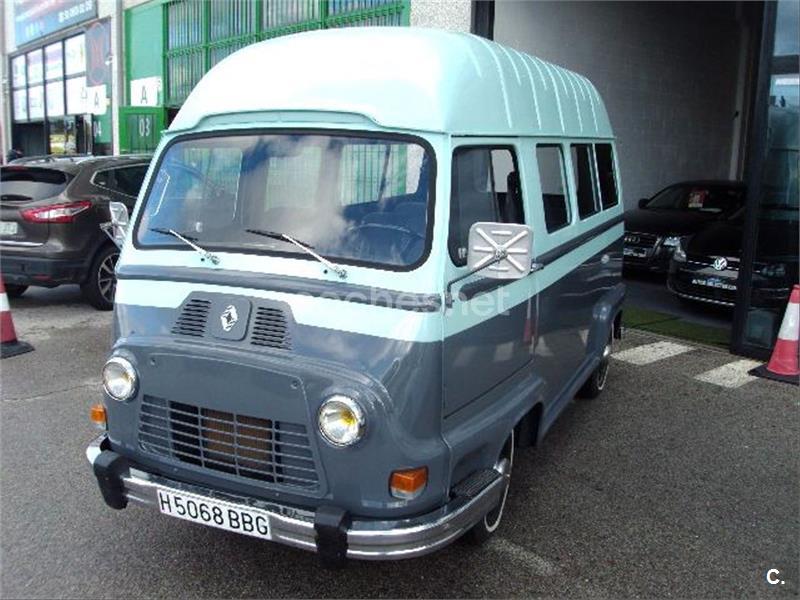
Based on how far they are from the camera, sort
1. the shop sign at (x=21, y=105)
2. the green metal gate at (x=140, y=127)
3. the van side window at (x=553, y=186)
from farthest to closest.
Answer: the shop sign at (x=21, y=105), the green metal gate at (x=140, y=127), the van side window at (x=553, y=186)

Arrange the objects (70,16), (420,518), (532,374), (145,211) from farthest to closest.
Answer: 1. (70,16)
2. (532,374)
3. (145,211)
4. (420,518)

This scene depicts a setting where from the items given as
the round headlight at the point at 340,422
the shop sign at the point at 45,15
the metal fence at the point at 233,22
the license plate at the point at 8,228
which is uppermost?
the shop sign at the point at 45,15

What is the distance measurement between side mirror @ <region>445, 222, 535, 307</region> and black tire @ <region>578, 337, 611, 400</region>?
285 cm

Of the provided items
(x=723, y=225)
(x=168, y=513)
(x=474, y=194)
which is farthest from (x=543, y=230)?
(x=723, y=225)

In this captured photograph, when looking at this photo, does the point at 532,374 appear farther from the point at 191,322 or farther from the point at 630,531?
the point at 191,322

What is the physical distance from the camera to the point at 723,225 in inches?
380

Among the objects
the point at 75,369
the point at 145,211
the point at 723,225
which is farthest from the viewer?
the point at 723,225

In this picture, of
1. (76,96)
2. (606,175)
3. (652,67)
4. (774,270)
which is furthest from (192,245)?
(76,96)

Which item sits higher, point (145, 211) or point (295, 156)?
point (295, 156)

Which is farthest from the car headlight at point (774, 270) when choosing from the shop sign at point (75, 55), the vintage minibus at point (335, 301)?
the shop sign at point (75, 55)

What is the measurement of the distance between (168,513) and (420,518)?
3.38 ft

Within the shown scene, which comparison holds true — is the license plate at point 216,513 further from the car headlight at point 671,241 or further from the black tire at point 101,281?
the car headlight at point 671,241

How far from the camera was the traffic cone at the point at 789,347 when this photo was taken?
6.27 metres

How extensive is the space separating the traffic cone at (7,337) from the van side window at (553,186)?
5.03 metres
